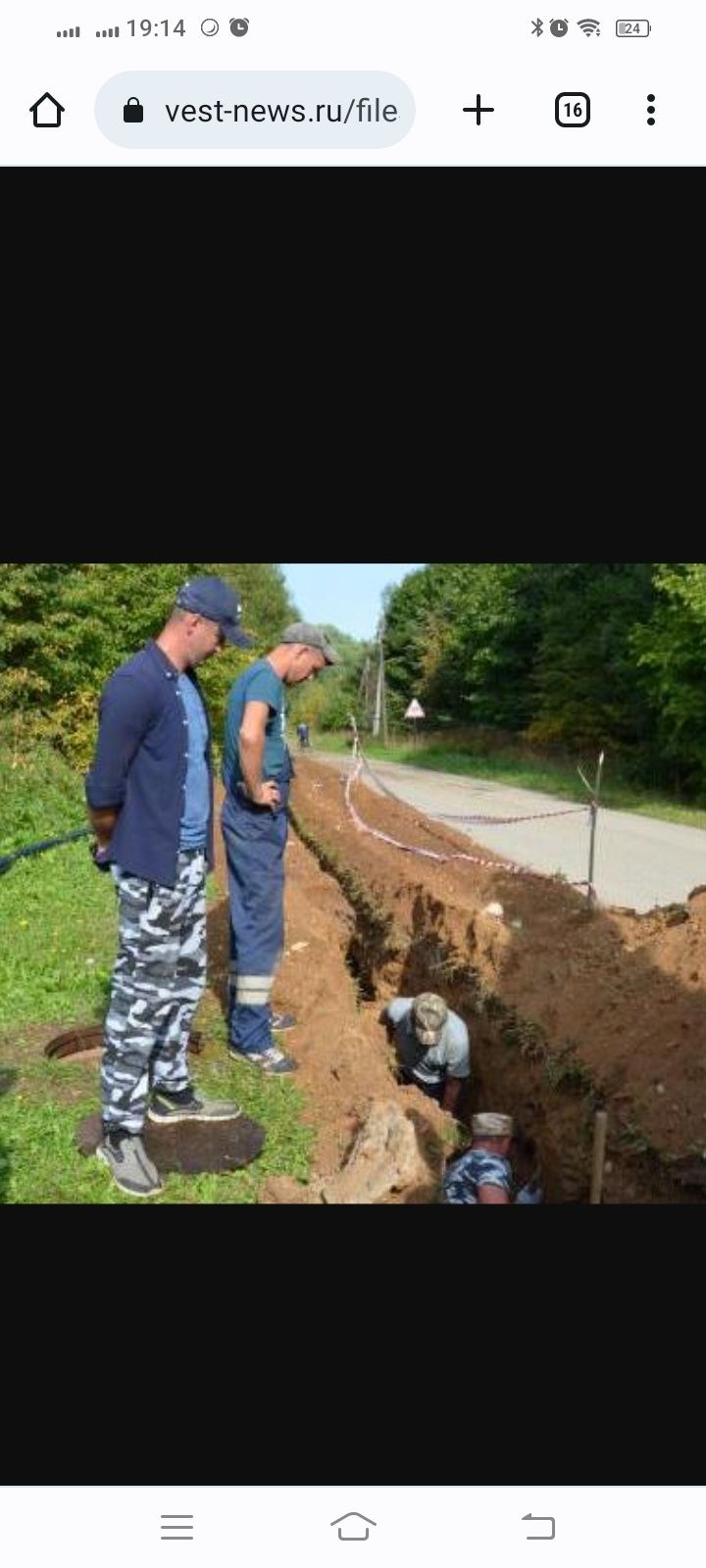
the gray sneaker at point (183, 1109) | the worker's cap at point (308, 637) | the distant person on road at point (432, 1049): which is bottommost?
the distant person on road at point (432, 1049)

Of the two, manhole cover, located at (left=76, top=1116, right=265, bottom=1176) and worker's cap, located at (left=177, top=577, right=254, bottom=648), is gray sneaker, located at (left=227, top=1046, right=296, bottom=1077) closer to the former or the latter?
manhole cover, located at (left=76, top=1116, right=265, bottom=1176)

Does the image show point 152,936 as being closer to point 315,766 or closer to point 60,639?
point 60,639

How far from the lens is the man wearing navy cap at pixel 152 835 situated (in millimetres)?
3145

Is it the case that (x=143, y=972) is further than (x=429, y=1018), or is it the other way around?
(x=429, y=1018)

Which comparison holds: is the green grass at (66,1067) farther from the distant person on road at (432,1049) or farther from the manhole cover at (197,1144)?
the distant person on road at (432,1049)

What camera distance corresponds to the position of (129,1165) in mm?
3354

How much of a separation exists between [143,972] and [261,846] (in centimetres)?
119

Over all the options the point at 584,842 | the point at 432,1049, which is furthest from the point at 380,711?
the point at 432,1049

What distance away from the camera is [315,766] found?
73.1ft

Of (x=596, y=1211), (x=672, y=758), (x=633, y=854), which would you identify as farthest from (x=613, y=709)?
(x=596, y=1211)

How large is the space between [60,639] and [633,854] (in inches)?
314
